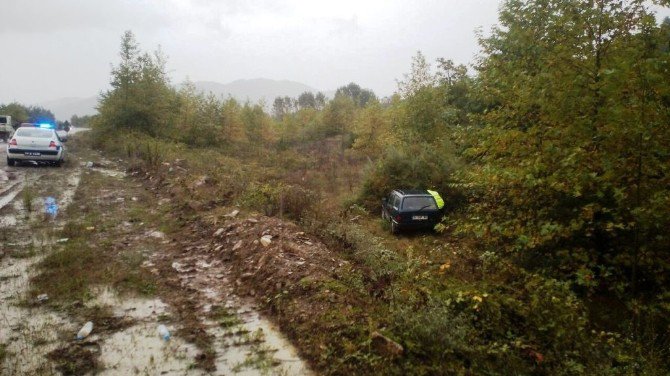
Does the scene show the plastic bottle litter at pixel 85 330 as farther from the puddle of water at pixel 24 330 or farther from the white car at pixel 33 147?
the white car at pixel 33 147

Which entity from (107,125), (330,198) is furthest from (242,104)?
(330,198)

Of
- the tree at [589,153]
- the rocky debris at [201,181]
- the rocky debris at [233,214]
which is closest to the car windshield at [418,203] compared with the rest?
the tree at [589,153]

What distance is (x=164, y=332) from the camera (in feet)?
17.5

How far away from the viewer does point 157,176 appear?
15.1 metres

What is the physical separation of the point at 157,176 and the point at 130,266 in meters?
8.48

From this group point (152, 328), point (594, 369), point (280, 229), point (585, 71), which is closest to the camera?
point (594, 369)

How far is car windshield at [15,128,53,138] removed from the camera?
16.1m

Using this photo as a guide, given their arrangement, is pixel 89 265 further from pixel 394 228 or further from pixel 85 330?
pixel 394 228

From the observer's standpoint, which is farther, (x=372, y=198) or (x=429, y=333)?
(x=372, y=198)

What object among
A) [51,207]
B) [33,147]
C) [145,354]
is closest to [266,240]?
[145,354]

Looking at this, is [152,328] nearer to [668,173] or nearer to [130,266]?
[130,266]

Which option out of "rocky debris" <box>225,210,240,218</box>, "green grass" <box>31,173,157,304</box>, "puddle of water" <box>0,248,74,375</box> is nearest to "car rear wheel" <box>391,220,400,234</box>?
"rocky debris" <box>225,210,240,218</box>

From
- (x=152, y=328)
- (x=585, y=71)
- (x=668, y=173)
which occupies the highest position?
(x=585, y=71)

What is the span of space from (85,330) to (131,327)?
55 centimetres
